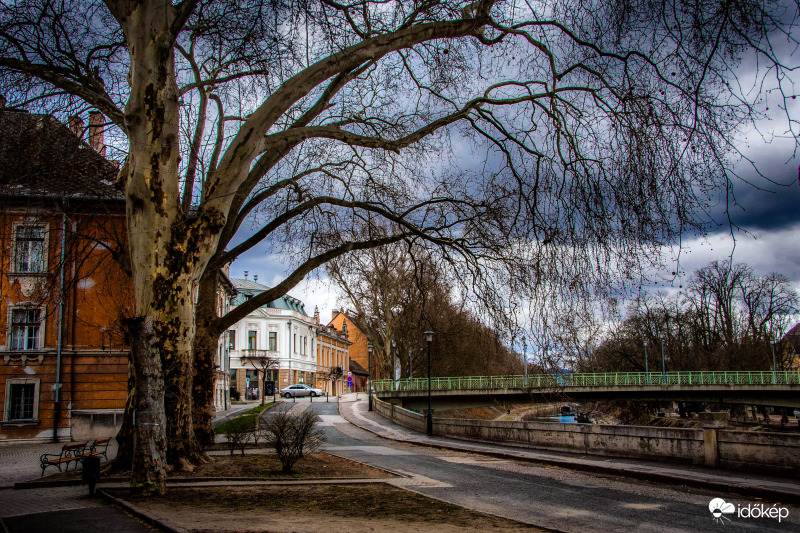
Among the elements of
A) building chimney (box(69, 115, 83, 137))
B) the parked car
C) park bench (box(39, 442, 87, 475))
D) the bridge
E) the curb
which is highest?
building chimney (box(69, 115, 83, 137))

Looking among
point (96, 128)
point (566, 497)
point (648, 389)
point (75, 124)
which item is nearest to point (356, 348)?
point (648, 389)

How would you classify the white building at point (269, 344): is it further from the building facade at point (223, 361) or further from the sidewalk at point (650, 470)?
the sidewalk at point (650, 470)

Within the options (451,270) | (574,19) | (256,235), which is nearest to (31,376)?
(256,235)

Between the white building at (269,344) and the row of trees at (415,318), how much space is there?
54.1 ft

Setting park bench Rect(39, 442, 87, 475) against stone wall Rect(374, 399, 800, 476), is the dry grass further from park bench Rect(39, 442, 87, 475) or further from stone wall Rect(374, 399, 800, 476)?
stone wall Rect(374, 399, 800, 476)

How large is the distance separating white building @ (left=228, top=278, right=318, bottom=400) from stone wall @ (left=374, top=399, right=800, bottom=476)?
155 feet

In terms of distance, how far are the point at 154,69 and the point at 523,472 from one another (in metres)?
12.7

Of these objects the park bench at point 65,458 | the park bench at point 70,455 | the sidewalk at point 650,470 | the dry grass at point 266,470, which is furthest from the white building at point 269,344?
the dry grass at point 266,470

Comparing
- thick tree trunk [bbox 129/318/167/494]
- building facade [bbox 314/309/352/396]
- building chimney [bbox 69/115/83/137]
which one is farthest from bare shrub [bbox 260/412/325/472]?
building facade [bbox 314/309/352/396]

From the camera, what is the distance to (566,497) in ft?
38.9

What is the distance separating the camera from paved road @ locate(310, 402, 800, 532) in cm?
930

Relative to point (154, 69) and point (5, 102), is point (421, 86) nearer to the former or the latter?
point (154, 69)

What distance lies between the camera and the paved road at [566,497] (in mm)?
9305

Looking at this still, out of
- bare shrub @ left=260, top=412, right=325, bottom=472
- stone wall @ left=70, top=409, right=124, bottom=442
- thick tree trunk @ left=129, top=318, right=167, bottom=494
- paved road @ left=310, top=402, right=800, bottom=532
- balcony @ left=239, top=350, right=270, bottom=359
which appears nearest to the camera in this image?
paved road @ left=310, top=402, right=800, bottom=532
